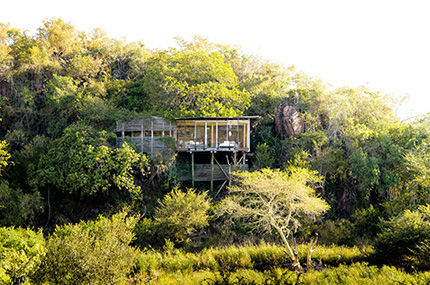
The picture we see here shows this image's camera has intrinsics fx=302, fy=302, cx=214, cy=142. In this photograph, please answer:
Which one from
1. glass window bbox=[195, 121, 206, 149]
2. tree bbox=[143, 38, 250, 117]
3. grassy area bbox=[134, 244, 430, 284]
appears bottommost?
grassy area bbox=[134, 244, 430, 284]

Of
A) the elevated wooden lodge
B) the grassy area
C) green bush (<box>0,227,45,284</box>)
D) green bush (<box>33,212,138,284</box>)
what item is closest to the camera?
green bush (<box>33,212,138,284</box>)

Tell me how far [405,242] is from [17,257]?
44.2 feet

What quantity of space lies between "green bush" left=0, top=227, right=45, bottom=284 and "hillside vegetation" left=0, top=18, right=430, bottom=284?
47 mm

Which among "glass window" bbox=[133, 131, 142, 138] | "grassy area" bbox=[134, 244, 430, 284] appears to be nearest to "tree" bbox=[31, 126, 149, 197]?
"glass window" bbox=[133, 131, 142, 138]

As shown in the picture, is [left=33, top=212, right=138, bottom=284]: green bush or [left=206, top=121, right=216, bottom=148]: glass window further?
[left=206, top=121, right=216, bottom=148]: glass window

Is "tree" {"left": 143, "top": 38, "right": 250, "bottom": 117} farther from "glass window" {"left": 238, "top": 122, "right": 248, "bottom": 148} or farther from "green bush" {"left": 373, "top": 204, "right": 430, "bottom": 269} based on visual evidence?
"green bush" {"left": 373, "top": 204, "right": 430, "bottom": 269}

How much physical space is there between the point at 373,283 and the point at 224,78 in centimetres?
1508

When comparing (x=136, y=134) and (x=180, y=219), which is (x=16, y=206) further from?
(x=180, y=219)

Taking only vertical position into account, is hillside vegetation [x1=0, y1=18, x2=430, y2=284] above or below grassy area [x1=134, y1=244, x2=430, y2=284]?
above

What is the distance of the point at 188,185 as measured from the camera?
19641mm

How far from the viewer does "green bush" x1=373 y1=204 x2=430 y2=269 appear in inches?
438

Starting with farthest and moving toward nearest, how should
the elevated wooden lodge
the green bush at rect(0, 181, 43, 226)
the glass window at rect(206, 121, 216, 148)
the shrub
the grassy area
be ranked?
1. the glass window at rect(206, 121, 216, 148)
2. the elevated wooden lodge
3. the green bush at rect(0, 181, 43, 226)
4. the shrub
5. the grassy area

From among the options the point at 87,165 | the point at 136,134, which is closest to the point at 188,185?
the point at 136,134

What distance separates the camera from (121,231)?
9.61m
